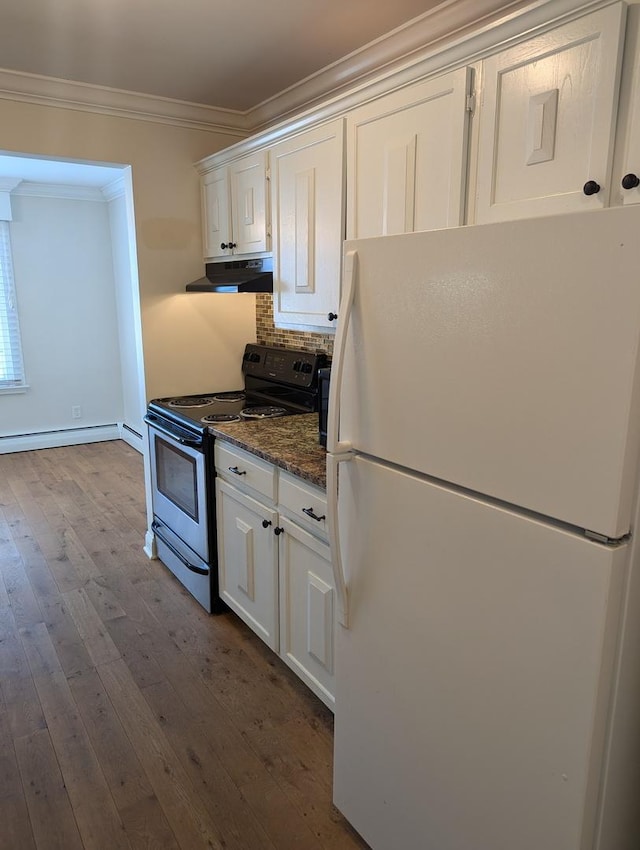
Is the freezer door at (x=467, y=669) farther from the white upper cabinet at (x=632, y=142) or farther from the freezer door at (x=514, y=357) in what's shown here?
the white upper cabinet at (x=632, y=142)

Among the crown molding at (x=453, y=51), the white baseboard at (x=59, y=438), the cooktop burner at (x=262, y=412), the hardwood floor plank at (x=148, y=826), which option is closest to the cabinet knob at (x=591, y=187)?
the crown molding at (x=453, y=51)

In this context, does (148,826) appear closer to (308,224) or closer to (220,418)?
(220,418)

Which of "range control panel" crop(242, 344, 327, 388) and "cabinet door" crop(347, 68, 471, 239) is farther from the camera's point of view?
"range control panel" crop(242, 344, 327, 388)

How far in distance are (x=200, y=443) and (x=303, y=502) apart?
2.64 feet

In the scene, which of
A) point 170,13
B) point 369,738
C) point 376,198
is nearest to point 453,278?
point 376,198

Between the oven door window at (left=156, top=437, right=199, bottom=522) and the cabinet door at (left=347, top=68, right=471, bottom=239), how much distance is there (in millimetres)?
1391

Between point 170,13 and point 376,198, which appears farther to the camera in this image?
point 170,13

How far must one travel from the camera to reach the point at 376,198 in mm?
2006

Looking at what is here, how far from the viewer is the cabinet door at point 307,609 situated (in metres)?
2.03

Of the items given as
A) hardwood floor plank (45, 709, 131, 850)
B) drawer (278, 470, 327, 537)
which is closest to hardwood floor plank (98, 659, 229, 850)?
hardwood floor plank (45, 709, 131, 850)

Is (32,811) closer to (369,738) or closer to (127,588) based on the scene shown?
(369,738)

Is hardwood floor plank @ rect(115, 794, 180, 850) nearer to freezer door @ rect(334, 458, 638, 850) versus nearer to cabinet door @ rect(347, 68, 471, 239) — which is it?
freezer door @ rect(334, 458, 638, 850)

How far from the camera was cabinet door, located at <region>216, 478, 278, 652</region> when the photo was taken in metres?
2.35

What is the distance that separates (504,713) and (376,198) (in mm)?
1589
